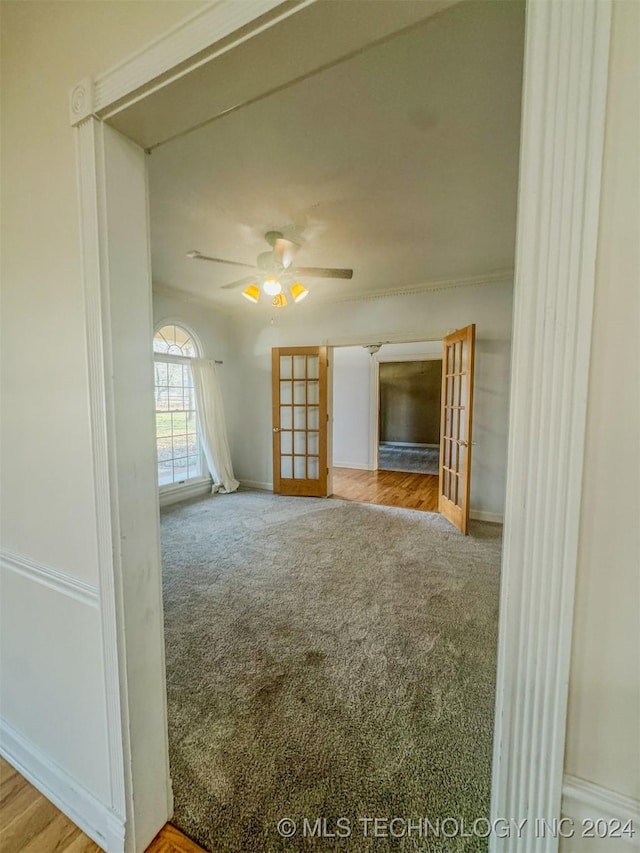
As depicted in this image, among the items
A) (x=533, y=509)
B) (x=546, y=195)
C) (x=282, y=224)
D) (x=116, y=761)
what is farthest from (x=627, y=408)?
(x=282, y=224)

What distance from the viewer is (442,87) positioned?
4.82 ft

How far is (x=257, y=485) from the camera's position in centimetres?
526

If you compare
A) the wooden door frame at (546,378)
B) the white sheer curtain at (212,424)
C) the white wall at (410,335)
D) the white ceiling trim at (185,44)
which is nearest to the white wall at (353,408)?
the white wall at (410,335)

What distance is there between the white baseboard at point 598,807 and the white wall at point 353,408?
5878mm

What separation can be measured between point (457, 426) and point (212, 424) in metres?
3.13

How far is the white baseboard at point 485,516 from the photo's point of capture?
3.82m

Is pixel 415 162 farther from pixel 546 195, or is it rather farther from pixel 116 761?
pixel 116 761

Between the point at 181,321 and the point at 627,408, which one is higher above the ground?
the point at 181,321

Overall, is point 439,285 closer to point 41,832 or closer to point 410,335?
point 410,335

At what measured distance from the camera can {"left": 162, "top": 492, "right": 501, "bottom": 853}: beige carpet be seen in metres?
1.19

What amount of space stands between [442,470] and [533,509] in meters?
3.80

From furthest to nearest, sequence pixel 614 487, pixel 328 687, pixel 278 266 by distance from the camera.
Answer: pixel 278 266, pixel 328 687, pixel 614 487

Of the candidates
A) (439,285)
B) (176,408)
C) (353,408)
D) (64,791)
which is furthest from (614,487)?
(353,408)

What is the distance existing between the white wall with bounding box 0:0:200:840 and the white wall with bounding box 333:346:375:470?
17.6ft
